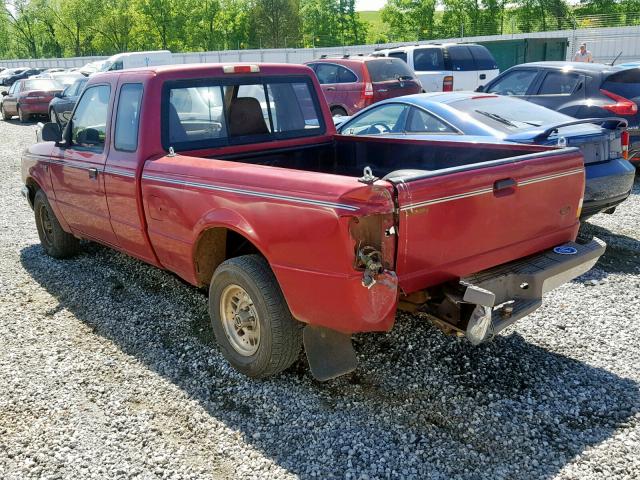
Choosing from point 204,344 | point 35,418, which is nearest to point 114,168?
point 204,344

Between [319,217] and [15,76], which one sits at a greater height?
[319,217]

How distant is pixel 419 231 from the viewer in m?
3.17

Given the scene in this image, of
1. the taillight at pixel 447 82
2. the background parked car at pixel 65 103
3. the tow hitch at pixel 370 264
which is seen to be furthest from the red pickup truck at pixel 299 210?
the background parked car at pixel 65 103

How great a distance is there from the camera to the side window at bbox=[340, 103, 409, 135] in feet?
23.3

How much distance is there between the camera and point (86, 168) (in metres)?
5.20

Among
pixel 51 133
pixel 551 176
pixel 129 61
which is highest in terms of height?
pixel 129 61

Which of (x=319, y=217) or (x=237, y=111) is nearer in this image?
(x=319, y=217)

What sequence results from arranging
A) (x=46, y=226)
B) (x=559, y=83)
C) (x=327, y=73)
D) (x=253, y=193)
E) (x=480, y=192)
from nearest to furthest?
(x=480, y=192)
(x=253, y=193)
(x=46, y=226)
(x=559, y=83)
(x=327, y=73)

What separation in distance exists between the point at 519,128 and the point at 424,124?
1036 mm

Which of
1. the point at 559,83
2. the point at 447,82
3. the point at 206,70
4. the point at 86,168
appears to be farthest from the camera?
the point at 447,82

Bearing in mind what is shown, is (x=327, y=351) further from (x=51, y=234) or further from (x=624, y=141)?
(x=624, y=141)

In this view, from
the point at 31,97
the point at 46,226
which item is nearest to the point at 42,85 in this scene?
the point at 31,97

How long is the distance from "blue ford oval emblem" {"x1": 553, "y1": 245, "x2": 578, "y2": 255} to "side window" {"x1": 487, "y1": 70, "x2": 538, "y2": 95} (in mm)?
5888

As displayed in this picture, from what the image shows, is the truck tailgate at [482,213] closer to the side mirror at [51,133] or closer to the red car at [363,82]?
the side mirror at [51,133]
